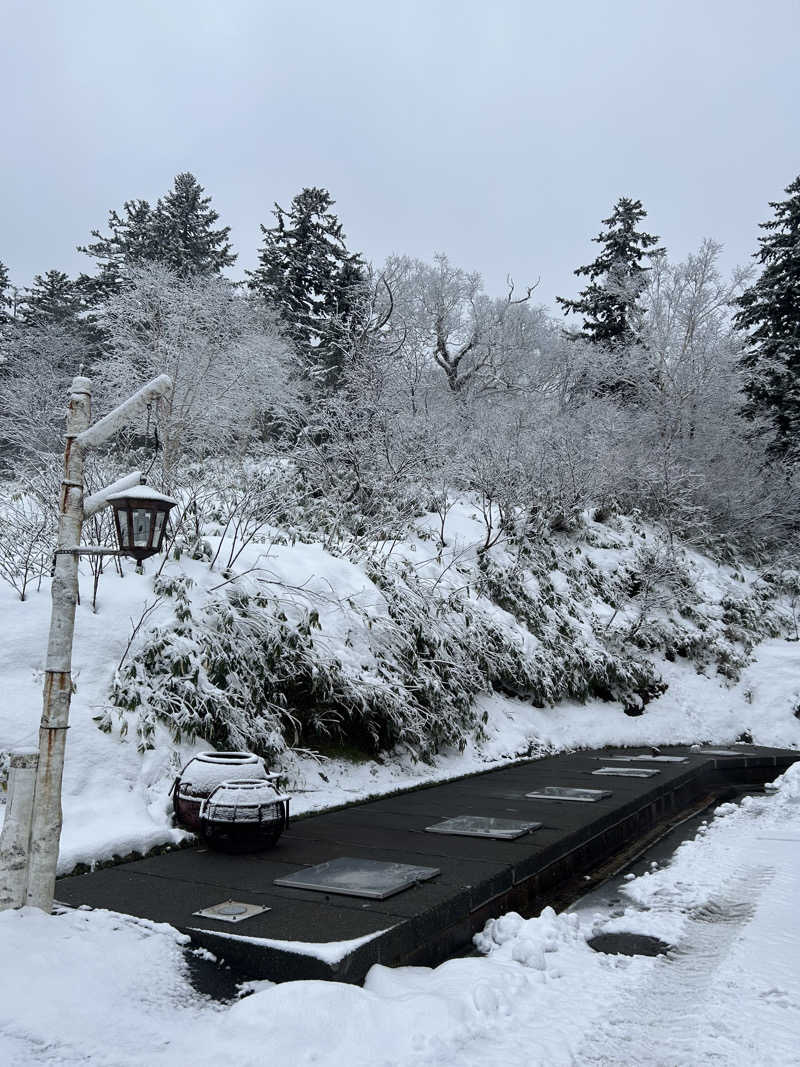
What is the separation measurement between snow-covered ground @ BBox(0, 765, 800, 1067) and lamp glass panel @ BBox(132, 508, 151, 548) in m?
1.73

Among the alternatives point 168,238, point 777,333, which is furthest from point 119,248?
point 777,333

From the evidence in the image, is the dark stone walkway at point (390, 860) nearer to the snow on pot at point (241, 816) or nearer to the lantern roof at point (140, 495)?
the snow on pot at point (241, 816)

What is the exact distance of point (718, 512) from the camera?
1830cm

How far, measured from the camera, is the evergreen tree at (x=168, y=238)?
27.1 meters

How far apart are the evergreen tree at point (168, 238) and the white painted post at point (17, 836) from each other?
25833 mm

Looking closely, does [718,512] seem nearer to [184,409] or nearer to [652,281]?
[652,281]

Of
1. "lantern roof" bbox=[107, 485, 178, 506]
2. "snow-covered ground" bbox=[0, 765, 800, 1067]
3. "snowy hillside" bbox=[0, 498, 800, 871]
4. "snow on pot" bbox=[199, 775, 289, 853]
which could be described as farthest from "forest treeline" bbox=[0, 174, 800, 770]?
"snow-covered ground" bbox=[0, 765, 800, 1067]

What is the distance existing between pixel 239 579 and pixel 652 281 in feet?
69.0

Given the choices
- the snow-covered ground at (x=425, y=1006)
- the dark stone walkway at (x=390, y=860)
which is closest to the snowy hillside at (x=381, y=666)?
the dark stone walkway at (x=390, y=860)

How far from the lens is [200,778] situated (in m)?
5.06

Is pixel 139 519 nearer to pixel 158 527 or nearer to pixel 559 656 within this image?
pixel 158 527

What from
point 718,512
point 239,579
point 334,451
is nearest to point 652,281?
point 718,512

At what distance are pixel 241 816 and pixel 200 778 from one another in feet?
1.54

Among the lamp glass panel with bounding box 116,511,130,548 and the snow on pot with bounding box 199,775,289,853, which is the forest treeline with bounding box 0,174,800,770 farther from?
the lamp glass panel with bounding box 116,511,130,548
